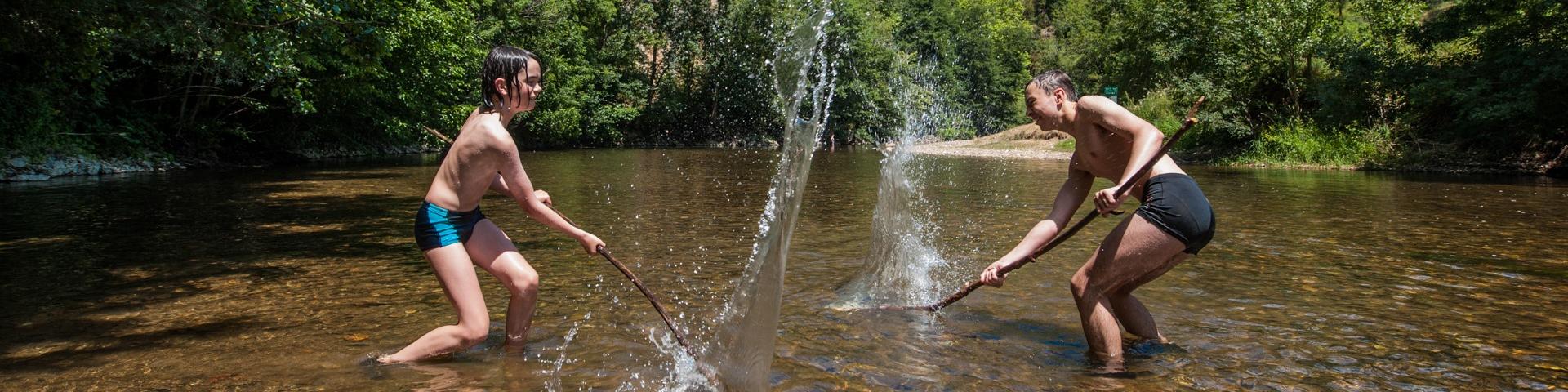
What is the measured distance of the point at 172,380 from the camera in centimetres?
480

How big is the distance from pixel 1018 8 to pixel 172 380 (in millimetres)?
110744

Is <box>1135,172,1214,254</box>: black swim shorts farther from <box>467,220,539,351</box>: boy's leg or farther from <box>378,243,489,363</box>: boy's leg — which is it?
<box>378,243,489,363</box>: boy's leg

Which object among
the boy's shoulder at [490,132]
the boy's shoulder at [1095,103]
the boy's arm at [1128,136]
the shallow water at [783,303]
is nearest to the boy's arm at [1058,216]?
the boy's arm at [1128,136]

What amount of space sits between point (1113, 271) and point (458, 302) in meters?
3.44

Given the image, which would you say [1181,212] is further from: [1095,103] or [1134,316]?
[1134,316]

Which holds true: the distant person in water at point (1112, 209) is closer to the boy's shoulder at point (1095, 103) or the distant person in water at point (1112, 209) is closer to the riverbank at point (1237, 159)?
the boy's shoulder at point (1095, 103)

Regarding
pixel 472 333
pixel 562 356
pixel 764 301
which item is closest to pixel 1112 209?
pixel 764 301

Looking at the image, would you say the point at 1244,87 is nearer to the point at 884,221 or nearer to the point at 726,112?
the point at 884,221

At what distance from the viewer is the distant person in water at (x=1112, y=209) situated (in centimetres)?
493

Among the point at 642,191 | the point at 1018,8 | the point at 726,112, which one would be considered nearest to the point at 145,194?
the point at 642,191

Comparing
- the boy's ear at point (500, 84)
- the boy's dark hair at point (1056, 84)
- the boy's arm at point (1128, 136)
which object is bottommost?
the boy's arm at point (1128, 136)

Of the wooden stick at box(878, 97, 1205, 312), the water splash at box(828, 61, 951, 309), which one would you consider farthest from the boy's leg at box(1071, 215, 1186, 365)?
the water splash at box(828, 61, 951, 309)

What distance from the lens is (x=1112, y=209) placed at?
15.9 ft

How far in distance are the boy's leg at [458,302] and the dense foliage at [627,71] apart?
243 inches
